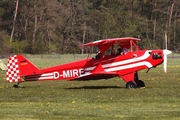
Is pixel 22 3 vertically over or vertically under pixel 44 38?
over

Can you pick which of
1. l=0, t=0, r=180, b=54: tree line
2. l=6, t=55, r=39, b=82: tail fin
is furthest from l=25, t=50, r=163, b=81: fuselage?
l=0, t=0, r=180, b=54: tree line

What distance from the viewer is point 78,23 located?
110 m

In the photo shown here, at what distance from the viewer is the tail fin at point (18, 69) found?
2825 centimetres

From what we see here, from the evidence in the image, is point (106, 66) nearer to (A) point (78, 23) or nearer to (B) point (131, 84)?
(B) point (131, 84)

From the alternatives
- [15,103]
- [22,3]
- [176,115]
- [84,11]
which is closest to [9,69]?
[15,103]

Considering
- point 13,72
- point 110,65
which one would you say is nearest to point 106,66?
point 110,65

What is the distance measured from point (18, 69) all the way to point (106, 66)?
4176mm

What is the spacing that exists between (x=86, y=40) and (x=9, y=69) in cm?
8258

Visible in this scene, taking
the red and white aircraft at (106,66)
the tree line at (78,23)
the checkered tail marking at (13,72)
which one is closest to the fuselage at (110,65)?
the red and white aircraft at (106,66)

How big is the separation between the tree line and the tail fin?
67.7 m

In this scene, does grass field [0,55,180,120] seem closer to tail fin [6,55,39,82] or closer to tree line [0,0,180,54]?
tail fin [6,55,39,82]

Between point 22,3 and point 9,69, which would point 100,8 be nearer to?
point 22,3

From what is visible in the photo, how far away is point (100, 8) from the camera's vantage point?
382ft

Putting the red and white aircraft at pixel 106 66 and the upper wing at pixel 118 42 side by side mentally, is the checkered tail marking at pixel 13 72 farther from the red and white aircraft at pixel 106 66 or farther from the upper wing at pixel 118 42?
the upper wing at pixel 118 42
